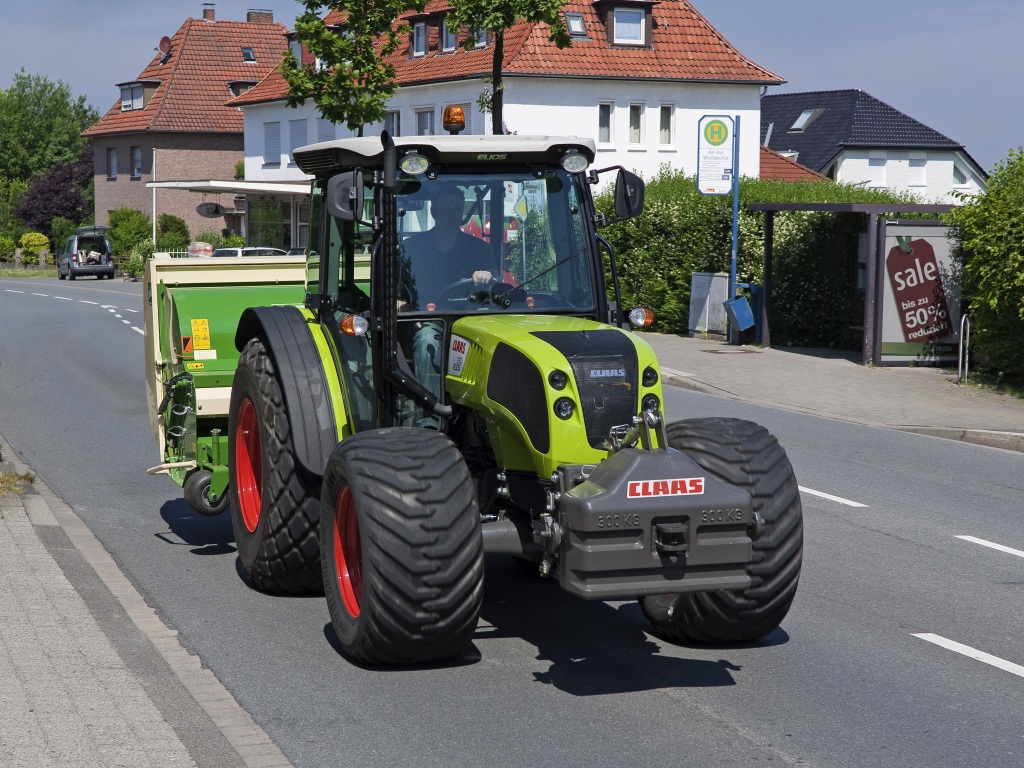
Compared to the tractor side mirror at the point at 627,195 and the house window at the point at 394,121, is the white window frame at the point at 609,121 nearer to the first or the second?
the house window at the point at 394,121

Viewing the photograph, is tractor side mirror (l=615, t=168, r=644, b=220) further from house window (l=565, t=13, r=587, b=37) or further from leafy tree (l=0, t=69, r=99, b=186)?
Answer: leafy tree (l=0, t=69, r=99, b=186)

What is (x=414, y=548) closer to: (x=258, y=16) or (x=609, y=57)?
(x=609, y=57)

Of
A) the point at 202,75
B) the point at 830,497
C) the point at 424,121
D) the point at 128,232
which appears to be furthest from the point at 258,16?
the point at 830,497

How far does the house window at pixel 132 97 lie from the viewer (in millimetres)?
68312

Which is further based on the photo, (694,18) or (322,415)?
(694,18)

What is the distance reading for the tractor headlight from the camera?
572 cm

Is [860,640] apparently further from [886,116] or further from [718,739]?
[886,116]

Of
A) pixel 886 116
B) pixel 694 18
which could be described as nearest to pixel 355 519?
pixel 694 18

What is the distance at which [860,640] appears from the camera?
6613 millimetres

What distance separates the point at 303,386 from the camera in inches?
276

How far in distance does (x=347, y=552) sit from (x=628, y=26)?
40214 mm

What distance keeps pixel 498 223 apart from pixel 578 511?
6.30 feet

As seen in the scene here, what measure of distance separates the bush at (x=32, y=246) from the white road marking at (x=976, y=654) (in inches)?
2605

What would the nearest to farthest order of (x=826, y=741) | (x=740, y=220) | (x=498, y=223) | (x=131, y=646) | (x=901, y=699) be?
(x=826, y=741) → (x=901, y=699) → (x=131, y=646) → (x=498, y=223) → (x=740, y=220)
